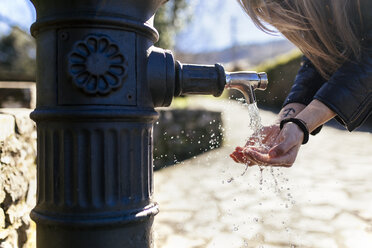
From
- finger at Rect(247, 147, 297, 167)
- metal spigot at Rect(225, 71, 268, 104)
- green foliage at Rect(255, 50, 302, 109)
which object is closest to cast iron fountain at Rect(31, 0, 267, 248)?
metal spigot at Rect(225, 71, 268, 104)

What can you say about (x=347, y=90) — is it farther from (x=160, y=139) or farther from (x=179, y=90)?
(x=160, y=139)

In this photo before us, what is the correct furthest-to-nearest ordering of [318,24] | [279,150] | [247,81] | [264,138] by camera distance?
[264,138]
[318,24]
[247,81]
[279,150]

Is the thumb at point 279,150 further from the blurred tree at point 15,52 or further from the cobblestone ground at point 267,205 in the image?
the blurred tree at point 15,52

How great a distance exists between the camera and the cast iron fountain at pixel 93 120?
1.14 metres

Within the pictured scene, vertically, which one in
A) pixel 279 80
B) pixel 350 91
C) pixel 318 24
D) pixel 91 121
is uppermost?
pixel 279 80

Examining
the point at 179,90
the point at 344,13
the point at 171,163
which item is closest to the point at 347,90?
the point at 344,13

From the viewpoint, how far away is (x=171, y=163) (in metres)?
5.74

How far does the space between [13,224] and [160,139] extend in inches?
164

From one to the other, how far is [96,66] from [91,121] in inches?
6.7

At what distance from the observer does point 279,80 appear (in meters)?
14.5

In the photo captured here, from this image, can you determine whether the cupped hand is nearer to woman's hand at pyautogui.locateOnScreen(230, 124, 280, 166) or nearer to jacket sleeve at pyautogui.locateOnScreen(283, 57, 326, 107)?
woman's hand at pyautogui.locateOnScreen(230, 124, 280, 166)

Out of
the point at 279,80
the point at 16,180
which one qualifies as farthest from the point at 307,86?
the point at 279,80

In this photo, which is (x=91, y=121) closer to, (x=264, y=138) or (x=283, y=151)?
(x=283, y=151)

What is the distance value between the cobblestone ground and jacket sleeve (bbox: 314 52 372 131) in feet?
1.87
